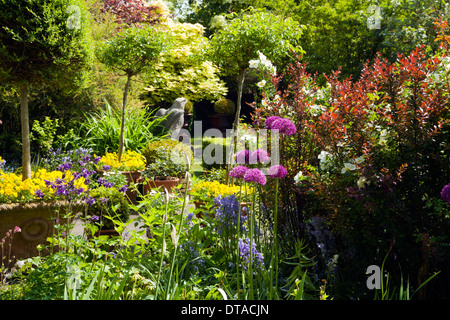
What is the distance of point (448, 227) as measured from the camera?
7.58 ft

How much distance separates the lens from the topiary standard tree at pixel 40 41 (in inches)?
147

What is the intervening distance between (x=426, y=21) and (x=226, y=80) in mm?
7830

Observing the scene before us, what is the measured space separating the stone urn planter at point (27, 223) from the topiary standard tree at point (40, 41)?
74 cm

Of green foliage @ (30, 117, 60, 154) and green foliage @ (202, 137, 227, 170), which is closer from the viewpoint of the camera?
green foliage @ (30, 117, 60, 154)

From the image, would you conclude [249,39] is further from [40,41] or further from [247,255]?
[247,255]

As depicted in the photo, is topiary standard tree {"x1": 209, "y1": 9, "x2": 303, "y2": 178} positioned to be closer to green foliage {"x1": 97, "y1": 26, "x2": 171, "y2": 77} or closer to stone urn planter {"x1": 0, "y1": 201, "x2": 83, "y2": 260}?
green foliage {"x1": 97, "y1": 26, "x2": 171, "y2": 77}

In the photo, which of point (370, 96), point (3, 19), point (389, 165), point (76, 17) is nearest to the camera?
point (389, 165)

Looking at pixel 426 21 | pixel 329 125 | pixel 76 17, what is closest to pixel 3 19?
pixel 76 17

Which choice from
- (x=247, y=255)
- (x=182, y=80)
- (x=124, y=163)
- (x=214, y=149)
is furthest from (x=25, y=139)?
(x=182, y=80)

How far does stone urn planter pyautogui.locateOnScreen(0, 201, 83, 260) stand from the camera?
3.41m

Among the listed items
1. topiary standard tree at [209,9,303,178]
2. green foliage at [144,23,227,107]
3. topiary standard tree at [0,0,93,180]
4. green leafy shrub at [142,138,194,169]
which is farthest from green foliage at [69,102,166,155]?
green foliage at [144,23,227,107]

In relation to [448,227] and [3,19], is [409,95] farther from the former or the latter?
[3,19]

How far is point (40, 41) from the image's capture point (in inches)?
147

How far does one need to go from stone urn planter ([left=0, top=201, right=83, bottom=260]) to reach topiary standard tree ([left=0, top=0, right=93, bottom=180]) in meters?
0.74
